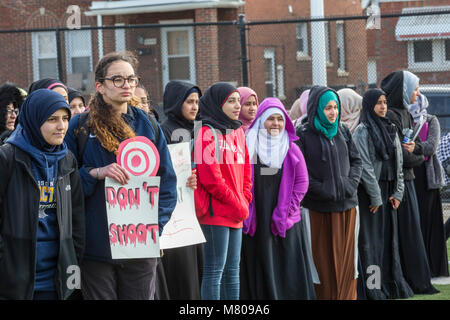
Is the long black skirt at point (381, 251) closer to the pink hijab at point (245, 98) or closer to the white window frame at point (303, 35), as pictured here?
the pink hijab at point (245, 98)

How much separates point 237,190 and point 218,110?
702 mm

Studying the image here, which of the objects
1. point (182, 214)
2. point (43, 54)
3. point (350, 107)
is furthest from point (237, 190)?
point (43, 54)

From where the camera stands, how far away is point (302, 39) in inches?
1065

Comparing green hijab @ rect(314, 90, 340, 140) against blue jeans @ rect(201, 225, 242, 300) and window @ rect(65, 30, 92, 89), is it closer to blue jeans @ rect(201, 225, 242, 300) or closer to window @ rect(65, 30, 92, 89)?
blue jeans @ rect(201, 225, 242, 300)

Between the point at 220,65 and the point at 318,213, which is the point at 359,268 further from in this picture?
the point at 220,65

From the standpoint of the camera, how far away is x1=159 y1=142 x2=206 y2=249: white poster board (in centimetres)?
579

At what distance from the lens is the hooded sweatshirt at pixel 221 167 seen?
6.24 meters

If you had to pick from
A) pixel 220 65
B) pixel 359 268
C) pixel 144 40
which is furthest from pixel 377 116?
pixel 144 40

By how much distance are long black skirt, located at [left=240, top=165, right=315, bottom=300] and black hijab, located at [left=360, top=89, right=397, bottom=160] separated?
140 centimetres

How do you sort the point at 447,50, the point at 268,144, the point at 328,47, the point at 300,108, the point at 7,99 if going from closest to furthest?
the point at 7,99 < the point at 268,144 < the point at 300,108 < the point at 447,50 < the point at 328,47

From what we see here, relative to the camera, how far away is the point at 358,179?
726cm

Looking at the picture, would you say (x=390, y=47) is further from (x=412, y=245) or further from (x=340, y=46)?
(x=412, y=245)

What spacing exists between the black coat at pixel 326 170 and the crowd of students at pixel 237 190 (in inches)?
0.5

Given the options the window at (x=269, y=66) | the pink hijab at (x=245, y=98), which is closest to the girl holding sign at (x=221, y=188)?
the pink hijab at (x=245, y=98)
